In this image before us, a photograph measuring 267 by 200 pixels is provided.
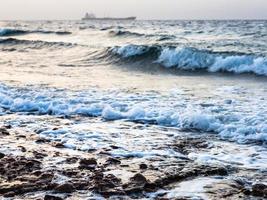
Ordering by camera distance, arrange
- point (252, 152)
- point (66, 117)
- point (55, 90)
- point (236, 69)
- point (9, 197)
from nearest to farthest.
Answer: point (9, 197)
point (252, 152)
point (66, 117)
point (55, 90)
point (236, 69)

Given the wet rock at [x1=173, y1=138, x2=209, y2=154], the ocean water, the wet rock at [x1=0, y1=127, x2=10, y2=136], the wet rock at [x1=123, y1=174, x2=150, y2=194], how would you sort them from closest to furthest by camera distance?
the wet rock at [x1=123, y1=174, x2=150, y2=194] → the wet rock at [x1=173, y1=138, x2=209, y2=154] → the ocean water → the wet rock at [x1=0, y1=127, x2=10, y2=136]

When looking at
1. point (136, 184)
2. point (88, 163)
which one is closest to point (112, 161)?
point (88, 163)

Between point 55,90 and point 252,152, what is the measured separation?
690cm

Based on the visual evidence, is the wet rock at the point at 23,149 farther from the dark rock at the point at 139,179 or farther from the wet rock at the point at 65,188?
the dark rock at the point at 139,179

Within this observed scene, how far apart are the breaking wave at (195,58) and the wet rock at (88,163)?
38.8 feet

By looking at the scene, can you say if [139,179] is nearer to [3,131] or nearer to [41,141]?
[41,141]

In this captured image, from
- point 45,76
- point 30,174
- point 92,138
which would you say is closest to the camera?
point 30,174

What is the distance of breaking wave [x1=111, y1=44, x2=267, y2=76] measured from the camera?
18544mm

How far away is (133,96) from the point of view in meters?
11.6

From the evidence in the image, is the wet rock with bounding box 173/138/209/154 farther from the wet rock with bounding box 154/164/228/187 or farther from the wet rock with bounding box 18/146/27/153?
the wet rock with bounding box 18/146/27/153

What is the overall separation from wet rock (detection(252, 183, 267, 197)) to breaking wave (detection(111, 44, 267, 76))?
39.5 feet

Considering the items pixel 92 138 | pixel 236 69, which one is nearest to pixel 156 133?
pixel 92 138

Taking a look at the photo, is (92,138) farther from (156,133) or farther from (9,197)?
(9,197)

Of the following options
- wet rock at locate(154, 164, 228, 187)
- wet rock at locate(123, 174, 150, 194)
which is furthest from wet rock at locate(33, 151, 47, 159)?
wet rock at locate(154, 164, 228, 187)
